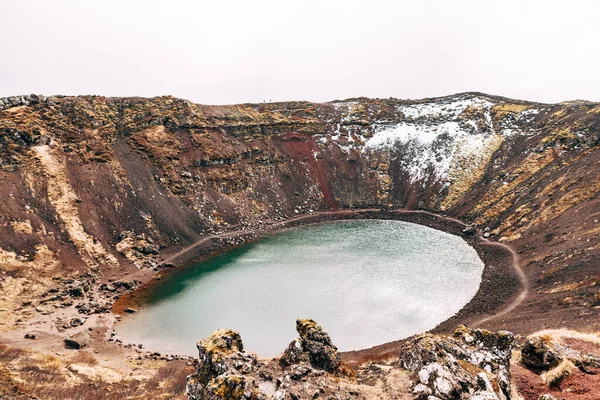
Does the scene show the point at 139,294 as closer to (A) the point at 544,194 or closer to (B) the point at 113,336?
(B) the point at 113,336

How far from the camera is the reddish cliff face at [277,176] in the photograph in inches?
2175

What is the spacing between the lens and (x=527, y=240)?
63.9 m

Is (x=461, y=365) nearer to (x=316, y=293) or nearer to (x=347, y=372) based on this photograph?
(x=347, y=372)

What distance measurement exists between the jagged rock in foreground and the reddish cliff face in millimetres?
20814

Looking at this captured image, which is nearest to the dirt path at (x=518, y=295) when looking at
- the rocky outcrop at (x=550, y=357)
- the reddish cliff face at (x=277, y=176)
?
the reddish cliff face at (x=277, y=176)

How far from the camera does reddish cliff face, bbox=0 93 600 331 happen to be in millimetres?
55250

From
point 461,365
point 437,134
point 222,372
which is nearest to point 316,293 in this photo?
point 222,372

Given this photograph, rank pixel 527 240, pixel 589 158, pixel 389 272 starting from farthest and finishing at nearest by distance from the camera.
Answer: pixel 589 158 → pixel 527 240 → pixel 389 272

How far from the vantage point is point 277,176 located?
108 metres

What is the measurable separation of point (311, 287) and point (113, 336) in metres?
28.5

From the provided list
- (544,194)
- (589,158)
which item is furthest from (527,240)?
(589,158)

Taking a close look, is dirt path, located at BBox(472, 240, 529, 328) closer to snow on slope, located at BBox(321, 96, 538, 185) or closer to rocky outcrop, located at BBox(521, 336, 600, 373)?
rocky outcrop, located at BBox(521, 336, 600, 373)

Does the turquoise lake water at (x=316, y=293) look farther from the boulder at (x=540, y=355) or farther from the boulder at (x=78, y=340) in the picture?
the boulder at (x=540, y=355)

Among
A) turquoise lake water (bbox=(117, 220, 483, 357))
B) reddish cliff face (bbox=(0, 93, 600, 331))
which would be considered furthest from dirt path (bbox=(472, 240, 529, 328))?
turquoise lake water (bbox=(117, 220, 483, 357))
